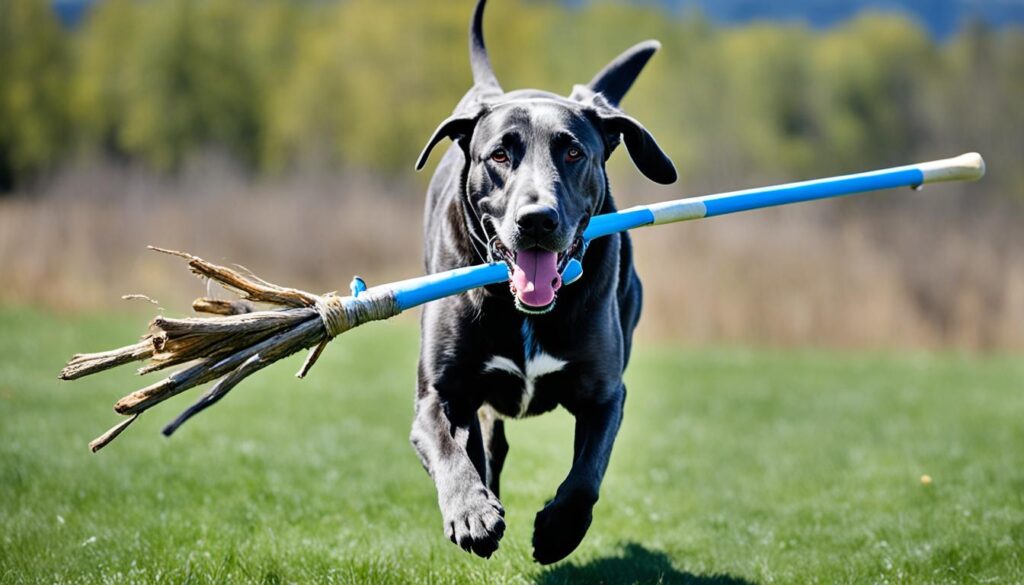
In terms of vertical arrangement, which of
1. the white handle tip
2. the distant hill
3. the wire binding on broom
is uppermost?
the distant hill

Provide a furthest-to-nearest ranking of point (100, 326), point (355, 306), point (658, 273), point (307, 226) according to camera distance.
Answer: point (307, 226)
point (658, 273)
point (100, 326)
point (355, 306)

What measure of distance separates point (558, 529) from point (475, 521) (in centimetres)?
40

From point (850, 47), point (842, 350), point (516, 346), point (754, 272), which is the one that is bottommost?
point (842, 350)

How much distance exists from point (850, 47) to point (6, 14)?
24.9 m

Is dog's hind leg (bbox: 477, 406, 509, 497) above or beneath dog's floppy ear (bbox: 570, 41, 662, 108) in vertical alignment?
beneath

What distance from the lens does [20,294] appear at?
52.3ft

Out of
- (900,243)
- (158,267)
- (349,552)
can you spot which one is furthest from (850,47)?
(349,552)

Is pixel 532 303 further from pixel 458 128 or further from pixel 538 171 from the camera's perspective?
pixel 458 128

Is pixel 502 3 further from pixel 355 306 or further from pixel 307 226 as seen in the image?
pixel 355 306

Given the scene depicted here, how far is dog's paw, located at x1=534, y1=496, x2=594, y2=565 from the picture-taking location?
3.77 meters

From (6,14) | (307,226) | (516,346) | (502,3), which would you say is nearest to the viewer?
(516,346)

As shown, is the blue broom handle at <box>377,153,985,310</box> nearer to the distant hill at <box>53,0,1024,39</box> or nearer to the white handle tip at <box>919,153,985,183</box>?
the white handle tip at <box>919,153,985,183</box>

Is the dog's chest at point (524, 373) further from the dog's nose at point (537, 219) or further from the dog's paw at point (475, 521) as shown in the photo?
the dog's paw at point (475, 521)

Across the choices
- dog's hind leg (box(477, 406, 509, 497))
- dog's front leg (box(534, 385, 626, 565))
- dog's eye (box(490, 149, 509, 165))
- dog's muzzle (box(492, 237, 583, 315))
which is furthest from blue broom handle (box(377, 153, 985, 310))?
dog's hind leg (box(477, 406, 509, 497))
